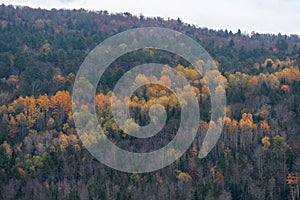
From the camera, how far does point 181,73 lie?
112 metres

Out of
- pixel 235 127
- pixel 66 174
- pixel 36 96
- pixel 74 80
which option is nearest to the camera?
pixel 66 174

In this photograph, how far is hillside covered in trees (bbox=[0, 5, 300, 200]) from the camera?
6581 centimetres

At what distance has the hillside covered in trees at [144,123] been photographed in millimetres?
65812

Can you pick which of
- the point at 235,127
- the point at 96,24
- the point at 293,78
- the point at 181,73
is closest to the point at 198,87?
the point at 181,73

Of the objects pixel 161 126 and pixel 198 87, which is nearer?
pixel 161 126

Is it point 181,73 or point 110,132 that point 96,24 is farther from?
point 110,132

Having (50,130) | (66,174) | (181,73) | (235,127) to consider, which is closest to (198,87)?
(181,73)

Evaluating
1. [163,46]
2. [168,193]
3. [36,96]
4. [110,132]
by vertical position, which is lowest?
[168,193]

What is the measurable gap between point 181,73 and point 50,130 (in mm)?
35777

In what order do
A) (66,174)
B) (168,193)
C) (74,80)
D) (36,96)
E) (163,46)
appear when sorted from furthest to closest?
(163,46) → (74,80) → (36,96) → (66,174) → (168,193)

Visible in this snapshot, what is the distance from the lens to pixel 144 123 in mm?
89812

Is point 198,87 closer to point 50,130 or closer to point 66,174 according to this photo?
point 50,130

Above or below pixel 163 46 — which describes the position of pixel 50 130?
below

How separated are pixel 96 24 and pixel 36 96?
81.6 metres
